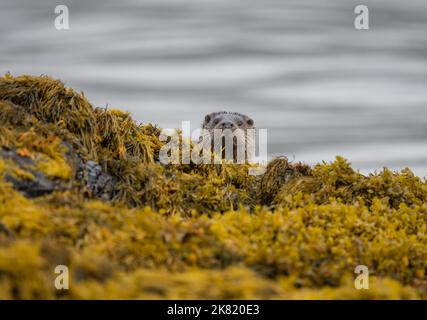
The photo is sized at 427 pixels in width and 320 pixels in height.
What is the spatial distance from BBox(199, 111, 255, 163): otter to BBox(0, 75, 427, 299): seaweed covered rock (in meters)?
2.05

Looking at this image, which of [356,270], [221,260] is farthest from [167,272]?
[356,270]

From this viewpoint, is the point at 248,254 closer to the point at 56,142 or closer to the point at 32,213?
the point at 32,213

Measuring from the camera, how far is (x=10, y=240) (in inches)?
196

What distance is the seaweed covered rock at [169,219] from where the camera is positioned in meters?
4.99

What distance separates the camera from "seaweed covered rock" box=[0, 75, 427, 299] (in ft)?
16.4

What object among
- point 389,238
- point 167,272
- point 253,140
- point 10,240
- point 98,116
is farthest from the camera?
point 253,140

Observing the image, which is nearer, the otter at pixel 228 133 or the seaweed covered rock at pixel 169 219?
the seaweed covered rock at pixel 169 219

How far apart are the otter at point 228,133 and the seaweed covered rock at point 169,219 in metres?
2.05

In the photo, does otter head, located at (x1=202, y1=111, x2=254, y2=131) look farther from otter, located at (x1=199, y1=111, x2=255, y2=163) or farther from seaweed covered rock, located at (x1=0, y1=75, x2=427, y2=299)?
seaweed covered rock, located at (x1=0, y1=75, x2=427, y2=299)

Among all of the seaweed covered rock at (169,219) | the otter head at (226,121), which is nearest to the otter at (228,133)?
the otter head at (226,121)

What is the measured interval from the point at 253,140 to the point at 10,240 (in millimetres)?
7404

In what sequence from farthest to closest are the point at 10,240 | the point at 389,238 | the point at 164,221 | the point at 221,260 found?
the point at 389,238
the point at 164,221
the point at 221,260
the point at 10,240

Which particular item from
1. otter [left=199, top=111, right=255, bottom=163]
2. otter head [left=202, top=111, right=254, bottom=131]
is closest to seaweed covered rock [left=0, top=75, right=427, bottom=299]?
otter [left=199, top=111, right=255, bottom=163]

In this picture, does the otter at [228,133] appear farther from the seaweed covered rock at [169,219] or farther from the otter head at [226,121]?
the seaweed covered rock at [169,219]
